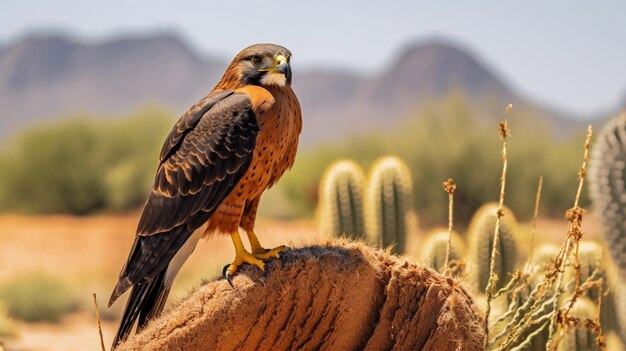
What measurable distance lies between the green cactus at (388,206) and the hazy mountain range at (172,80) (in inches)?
3287

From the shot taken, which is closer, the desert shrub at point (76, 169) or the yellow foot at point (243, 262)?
the yellow foot at point (243, 262)

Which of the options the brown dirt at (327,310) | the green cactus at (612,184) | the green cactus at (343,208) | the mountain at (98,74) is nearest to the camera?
the brown dirt at (327,310)

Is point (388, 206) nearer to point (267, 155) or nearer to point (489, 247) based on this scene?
point (489, 247)

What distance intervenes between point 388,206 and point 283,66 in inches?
184

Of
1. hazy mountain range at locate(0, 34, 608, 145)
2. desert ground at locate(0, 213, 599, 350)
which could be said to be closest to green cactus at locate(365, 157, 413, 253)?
desert ground at locate(0, 213, 599, 350)

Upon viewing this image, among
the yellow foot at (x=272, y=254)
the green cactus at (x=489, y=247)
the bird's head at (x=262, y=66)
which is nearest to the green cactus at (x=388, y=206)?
the green cactus at (x=489, y=247)

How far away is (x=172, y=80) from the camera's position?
11069 centimetres

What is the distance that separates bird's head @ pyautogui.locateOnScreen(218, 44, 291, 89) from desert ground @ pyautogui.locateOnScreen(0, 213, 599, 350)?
28.4 feet

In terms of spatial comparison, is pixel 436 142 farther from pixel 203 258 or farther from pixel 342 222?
pixel 342 222

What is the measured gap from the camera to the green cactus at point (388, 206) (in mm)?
8398

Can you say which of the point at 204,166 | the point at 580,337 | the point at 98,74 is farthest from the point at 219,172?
the point at 98,74

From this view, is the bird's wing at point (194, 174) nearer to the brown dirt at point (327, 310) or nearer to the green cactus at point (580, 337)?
the brown dirt at point (327, 310)

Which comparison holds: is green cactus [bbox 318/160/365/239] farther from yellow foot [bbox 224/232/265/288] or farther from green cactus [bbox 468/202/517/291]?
yellow foot [bbox 224/232/265/288]

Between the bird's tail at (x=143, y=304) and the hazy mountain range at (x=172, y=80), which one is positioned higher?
the hazy mountain range at (x=172, y=80)
